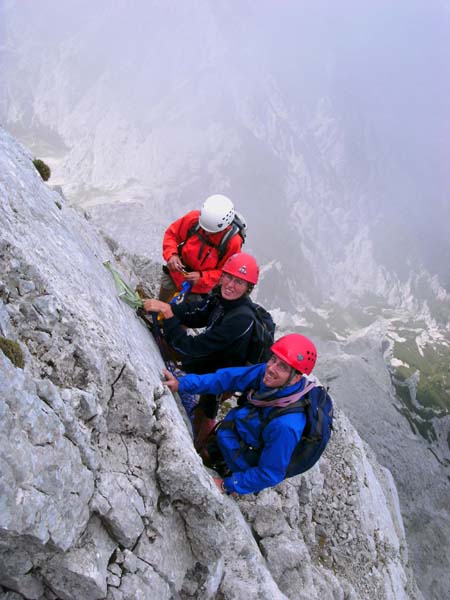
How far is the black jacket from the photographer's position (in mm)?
8812

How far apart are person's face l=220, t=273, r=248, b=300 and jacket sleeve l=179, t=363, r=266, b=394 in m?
1.58

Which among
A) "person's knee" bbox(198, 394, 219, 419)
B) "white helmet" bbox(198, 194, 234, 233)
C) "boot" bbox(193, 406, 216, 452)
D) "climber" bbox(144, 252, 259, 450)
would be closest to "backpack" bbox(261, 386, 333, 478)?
"climber" bbox(144, 252, 259, 450)

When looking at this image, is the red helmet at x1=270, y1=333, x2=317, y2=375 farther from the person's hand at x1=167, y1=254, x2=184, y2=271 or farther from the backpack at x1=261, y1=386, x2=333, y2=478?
the person's hand at x1=167, y1=254, x2=184, y2=271

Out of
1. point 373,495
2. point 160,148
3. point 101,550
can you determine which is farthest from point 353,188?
point 101,550

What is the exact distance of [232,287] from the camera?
8742mm

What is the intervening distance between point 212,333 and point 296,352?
6.76ft

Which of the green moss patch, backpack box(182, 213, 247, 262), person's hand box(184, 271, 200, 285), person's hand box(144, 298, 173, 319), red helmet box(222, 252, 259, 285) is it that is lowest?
person's hand box(144, 298, 173, 319)

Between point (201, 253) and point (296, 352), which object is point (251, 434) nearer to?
point (296, 352)

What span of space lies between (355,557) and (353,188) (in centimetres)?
19533

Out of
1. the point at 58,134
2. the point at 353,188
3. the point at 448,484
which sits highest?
the point at 353,188

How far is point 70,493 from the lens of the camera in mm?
5250

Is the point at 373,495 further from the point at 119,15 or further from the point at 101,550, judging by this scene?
the point at 119,15

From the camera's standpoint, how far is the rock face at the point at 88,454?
489 centimetres

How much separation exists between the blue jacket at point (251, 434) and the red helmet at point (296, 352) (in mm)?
394
